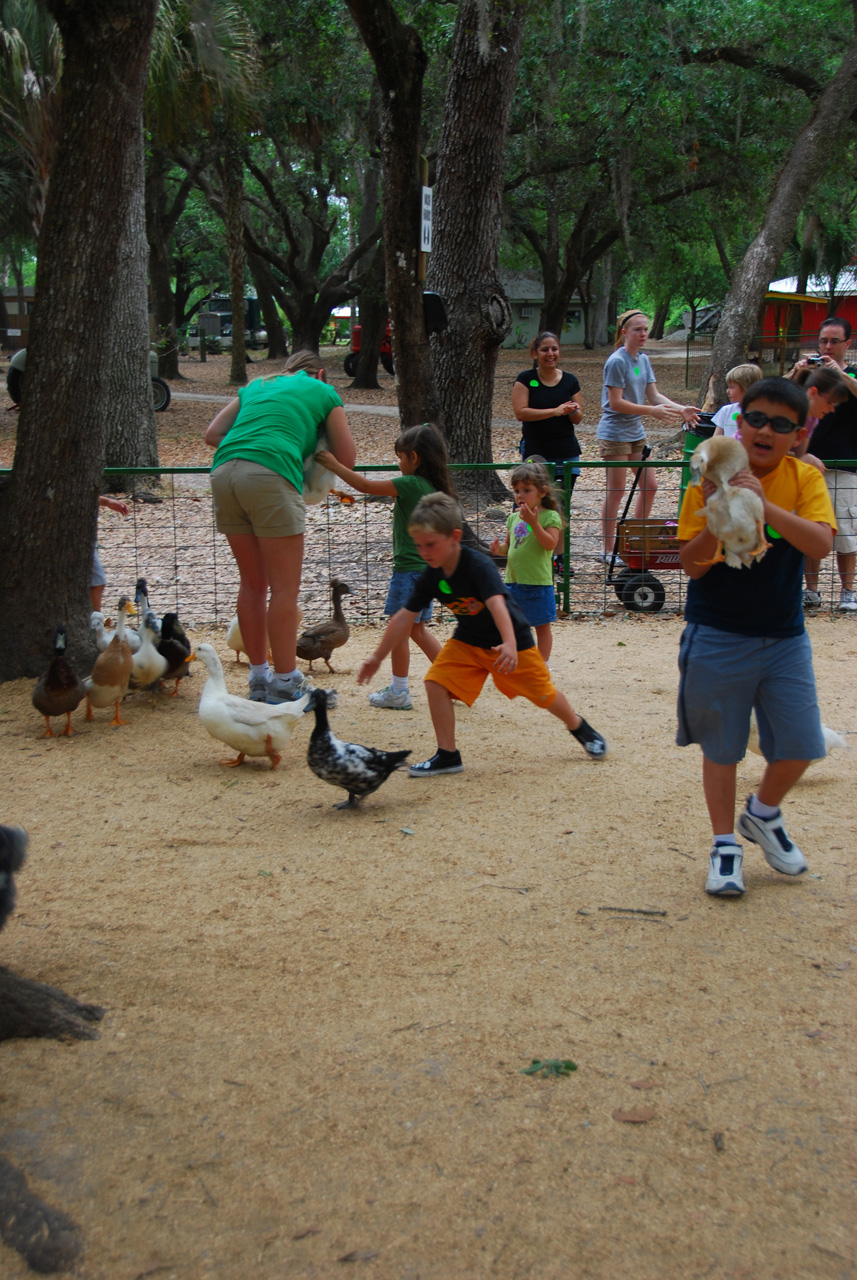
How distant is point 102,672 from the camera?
5.75m

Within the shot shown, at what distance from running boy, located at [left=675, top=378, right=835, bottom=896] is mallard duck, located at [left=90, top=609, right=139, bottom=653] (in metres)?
3.51

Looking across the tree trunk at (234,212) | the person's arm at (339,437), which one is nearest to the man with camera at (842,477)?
the person's arm at (339,437)

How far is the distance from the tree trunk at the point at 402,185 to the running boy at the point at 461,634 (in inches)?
143

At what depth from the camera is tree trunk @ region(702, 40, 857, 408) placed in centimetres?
1494

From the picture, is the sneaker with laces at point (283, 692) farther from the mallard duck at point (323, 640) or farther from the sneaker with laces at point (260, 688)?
the mallard duck at point (323, 640)

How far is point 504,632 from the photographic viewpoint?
4.59 metres

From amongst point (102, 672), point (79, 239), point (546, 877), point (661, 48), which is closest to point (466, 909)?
point (546, 877)

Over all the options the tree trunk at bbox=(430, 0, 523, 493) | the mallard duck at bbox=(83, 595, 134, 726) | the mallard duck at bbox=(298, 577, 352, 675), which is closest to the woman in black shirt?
the tree trunk at bbox=(430, 0, 523, 493)

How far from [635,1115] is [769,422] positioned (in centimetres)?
210

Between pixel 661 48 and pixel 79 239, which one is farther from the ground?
pixel 661 48

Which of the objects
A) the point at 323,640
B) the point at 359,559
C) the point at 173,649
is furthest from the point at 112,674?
the point at 359,559

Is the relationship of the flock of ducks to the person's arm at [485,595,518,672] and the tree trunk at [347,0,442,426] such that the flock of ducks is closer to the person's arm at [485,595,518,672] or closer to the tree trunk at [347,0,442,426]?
the person's arm at [485,595,518,672]

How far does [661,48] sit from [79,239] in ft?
50.3

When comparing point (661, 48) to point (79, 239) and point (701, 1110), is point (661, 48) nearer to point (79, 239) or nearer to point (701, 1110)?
point (79, 239)
